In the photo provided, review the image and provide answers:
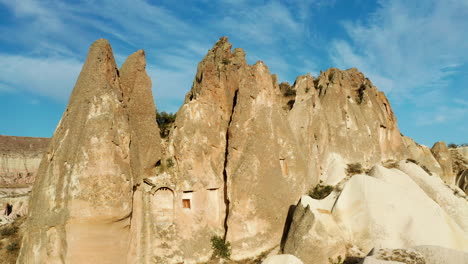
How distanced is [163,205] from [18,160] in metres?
48.0

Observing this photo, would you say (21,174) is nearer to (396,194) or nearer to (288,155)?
(288,155)

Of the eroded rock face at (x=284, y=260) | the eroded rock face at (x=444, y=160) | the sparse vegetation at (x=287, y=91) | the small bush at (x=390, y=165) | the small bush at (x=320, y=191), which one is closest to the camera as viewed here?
the eroded rock face at (x=284, y=260)

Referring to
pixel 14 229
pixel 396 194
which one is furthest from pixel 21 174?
pixel 396 194

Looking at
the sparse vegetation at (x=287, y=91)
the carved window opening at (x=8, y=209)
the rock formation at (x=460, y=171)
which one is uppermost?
the sparse vegetation at (x=287, y=91)

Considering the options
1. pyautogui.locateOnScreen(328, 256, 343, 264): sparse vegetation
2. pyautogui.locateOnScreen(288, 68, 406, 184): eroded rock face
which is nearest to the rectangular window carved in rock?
pyautogui.locateOnScreen(328, 256, 343, 264): sparse vegetation

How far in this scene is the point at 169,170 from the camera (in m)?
14.3

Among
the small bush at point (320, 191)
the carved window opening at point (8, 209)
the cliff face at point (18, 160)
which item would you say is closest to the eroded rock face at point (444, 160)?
the small bush at point (320, 191)

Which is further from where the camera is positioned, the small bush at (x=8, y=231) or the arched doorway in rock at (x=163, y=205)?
the small bush at (x=8, y=231)

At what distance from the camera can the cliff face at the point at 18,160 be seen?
50469 mm

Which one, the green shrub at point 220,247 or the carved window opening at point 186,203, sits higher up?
the carved window opening at point 186,203

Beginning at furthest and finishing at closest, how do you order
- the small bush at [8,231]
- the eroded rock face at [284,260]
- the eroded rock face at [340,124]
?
the eroded rock face at [340,124], the small bush at [8,231], the eroded rock face at [284,260]

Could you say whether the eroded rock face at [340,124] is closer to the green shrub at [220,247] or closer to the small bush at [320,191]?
the small bush at [320,191]

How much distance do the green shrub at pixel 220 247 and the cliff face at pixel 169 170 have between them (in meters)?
0.22

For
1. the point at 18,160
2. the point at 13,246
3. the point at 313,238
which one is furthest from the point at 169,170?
the point at 18,160
